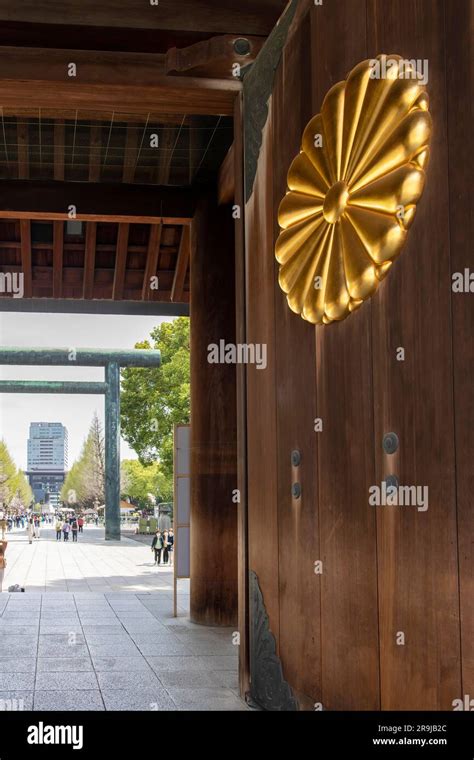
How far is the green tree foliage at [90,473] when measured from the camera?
1839 inches

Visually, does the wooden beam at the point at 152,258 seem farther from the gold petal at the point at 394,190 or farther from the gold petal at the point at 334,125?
the gold petal at the point at 394,190

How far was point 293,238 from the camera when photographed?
15.1ft

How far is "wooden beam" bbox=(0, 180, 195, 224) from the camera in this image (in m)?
8.79

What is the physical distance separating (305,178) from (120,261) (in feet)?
20.7

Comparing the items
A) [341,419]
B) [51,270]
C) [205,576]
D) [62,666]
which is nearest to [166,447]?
[51,270]

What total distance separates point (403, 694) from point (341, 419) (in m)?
1.22

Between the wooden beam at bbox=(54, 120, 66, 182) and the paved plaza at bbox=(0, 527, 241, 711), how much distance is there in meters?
4.32

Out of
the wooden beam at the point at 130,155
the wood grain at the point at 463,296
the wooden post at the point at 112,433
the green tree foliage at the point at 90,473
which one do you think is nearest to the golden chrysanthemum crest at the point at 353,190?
the wood grain at the point at 463,296

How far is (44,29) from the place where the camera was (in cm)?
582

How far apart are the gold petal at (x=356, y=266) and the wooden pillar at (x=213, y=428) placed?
196 inches

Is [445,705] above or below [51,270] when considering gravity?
below

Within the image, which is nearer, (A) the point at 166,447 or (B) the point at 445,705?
→ (B) the point at 445,705

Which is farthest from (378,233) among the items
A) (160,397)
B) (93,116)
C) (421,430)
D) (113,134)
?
(160,397)
